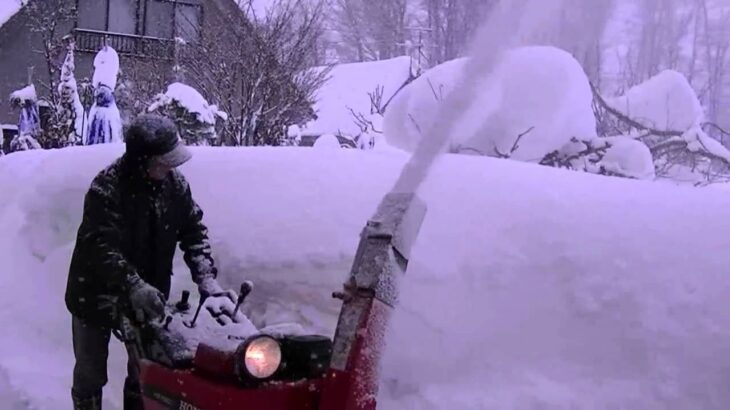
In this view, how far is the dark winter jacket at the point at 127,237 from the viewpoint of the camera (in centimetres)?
323

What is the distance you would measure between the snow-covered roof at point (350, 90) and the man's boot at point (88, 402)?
21.9 meters

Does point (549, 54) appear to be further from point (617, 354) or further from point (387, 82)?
point (387, 82)

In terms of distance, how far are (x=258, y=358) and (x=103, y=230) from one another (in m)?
1.17

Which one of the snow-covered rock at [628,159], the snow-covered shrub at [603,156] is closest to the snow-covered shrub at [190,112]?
the snow-covered shrub at [603,156]

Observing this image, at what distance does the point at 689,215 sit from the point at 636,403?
1.08 meters

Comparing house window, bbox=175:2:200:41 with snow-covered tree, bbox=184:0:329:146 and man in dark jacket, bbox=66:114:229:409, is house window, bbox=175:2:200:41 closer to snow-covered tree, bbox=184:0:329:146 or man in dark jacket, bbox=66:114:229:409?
snow-covered tree, bbox=184:0:329:146

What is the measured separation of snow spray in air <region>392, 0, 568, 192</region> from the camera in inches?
102

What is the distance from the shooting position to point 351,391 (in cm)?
216

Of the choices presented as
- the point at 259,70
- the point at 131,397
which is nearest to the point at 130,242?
the point at 131,397

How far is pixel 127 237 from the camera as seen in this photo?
11.0 ft

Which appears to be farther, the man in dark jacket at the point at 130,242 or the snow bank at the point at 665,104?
the snow bank at the point at 665,104

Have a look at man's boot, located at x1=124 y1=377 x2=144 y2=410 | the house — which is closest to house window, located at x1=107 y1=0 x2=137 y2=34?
the house

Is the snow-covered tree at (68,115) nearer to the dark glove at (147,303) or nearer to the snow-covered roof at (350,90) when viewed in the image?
the dark glove at (147,303)

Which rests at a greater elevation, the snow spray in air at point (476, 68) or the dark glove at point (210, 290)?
the snow spray in air at point (476, 68)
